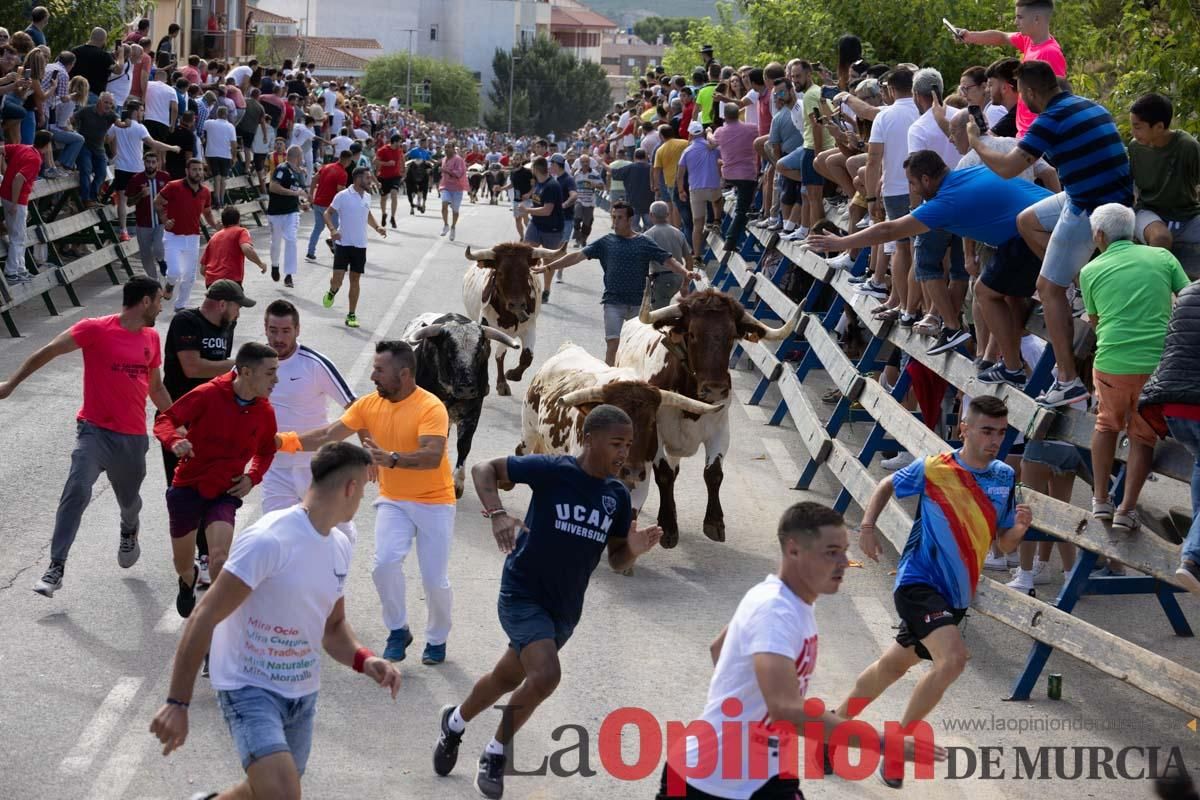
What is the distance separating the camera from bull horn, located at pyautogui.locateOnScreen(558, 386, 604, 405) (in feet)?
35.9

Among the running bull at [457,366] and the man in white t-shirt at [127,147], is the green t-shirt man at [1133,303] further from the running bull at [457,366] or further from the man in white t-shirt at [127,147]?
the man in white t-shirt at [127,147]

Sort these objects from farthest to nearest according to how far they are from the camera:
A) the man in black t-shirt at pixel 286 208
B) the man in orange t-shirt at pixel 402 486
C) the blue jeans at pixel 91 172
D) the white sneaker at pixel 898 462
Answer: the blue jeans at pixel 91 172, the man in black t-shirt at pixel 286 208, the white sneaker at pixel 898 462, the man in orange t-shirt at pixel 402 486

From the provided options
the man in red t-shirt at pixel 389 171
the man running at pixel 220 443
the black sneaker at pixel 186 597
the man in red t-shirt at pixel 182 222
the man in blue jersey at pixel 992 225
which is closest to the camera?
the man running at pixel 220 443

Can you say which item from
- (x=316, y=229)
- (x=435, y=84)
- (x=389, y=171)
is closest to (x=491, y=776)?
(x=316, y=229)

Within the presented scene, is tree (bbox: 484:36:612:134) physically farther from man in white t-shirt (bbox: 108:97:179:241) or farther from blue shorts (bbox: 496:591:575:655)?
blue shorts (bbox: 496:591:575:655)

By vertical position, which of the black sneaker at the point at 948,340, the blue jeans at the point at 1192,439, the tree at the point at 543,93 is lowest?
the tree at the point at 543,93

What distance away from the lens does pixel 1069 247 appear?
32.6 feet

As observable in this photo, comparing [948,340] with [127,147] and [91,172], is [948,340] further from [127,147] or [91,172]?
[91,172]

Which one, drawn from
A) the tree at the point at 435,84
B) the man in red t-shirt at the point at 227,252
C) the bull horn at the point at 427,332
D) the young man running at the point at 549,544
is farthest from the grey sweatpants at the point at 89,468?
the tree at the point at 435,84

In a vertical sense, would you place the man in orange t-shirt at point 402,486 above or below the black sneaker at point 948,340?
below

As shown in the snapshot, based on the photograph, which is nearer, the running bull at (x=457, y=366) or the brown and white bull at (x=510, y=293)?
the running bull at (x=457, y=366)

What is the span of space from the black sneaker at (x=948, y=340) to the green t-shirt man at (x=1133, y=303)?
9.37 ft

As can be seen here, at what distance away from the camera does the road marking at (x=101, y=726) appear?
7521mm

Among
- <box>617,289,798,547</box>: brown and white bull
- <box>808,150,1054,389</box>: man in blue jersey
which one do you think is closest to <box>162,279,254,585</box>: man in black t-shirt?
<box>617,289,798,547</box>: brown and white bull
